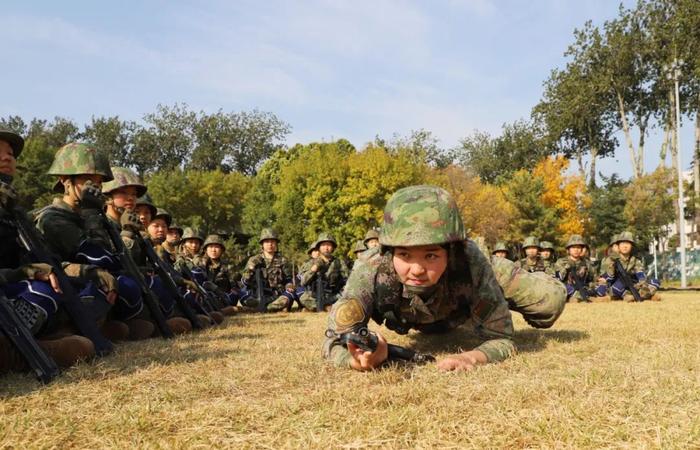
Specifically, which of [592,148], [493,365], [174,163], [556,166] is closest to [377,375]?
[493,365]

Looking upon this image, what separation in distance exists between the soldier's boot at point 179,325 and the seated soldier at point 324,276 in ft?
20.5

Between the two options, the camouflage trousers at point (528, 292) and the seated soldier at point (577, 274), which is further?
the seated soldier at point (577, 274)

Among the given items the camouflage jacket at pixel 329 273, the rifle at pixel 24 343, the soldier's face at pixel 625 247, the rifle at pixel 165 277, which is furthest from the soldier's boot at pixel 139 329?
the soldier's face at pixel 625 247

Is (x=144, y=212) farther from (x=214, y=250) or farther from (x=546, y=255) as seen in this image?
(x=546, y=255)

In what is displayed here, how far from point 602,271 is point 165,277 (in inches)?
481

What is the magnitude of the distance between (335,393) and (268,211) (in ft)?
131

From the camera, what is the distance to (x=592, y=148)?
48.8m

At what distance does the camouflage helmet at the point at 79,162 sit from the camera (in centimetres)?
596

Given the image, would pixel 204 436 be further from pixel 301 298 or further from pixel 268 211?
pixel 268 211

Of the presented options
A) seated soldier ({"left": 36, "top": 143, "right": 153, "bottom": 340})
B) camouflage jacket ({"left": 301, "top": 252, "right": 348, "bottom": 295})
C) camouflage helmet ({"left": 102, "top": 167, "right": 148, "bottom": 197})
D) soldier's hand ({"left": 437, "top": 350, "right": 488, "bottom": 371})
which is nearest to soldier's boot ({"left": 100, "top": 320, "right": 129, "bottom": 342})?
seated soldier ({"left": 36, "top": 143, "right": 153, "bottom": 340})

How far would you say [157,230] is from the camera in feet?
32.2

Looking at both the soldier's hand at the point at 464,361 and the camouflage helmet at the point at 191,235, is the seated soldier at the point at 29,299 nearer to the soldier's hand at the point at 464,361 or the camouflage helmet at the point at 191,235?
the soldier's hand at the point at 464,361

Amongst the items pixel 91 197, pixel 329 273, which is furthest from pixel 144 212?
pixel 329 273

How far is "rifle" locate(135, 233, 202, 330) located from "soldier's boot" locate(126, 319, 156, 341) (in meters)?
0.86
